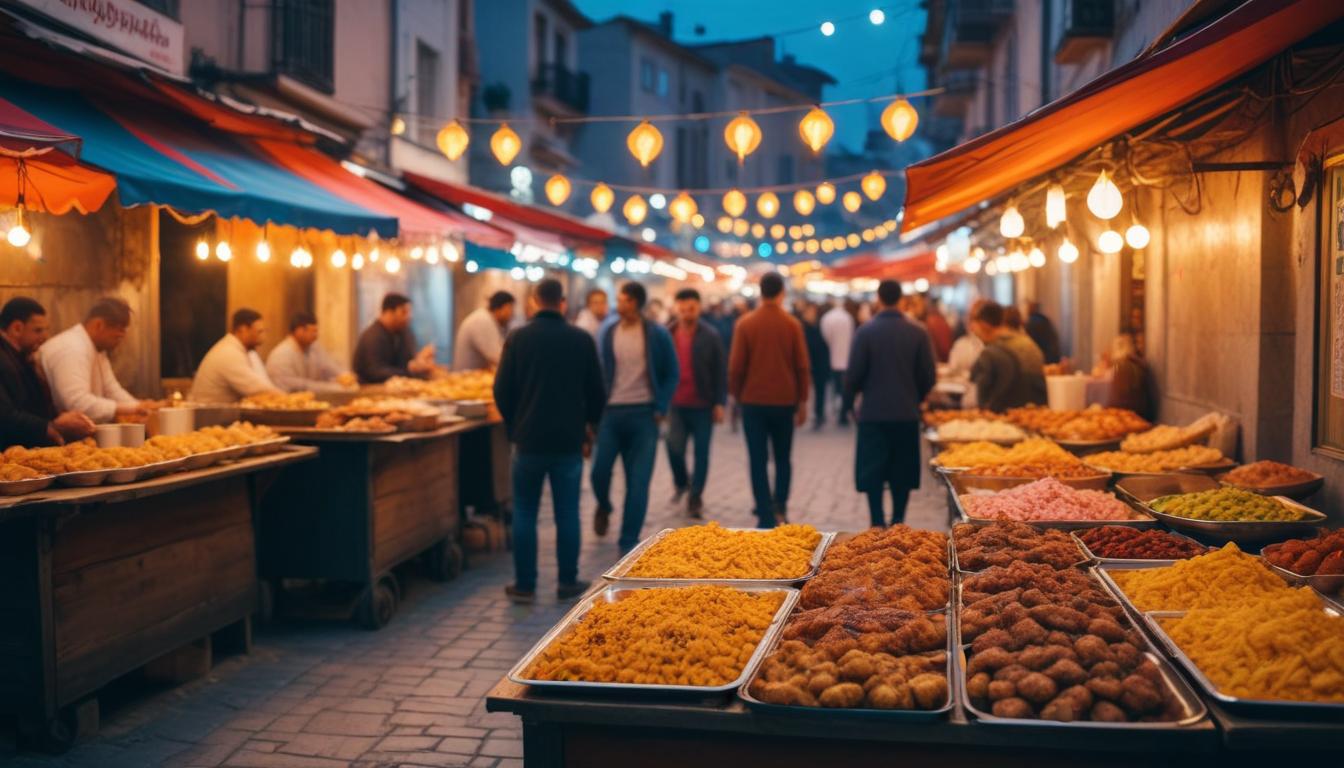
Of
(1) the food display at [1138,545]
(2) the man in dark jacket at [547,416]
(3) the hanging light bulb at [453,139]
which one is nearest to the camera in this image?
(1) the food display at [1138,545]

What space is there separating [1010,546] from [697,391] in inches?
249

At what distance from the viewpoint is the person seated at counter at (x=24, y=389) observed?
628cm

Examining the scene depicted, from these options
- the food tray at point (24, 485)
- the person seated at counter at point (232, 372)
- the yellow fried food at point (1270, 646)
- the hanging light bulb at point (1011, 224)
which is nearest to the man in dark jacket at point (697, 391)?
the hanging light bulb at point (1011, 224)

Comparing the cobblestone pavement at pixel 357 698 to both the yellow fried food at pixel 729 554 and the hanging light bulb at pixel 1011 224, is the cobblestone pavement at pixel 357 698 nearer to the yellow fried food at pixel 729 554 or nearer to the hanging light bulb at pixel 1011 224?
the yellow fried food at pixel 729 554

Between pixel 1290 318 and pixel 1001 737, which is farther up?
pixel 1290 318

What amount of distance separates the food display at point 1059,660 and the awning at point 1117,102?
96.3 inches

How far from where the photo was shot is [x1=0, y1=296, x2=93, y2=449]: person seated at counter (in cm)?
628

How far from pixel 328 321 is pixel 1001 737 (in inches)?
577

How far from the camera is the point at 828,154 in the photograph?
2884 inches

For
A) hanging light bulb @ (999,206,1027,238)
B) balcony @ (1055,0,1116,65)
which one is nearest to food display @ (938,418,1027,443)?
hanging light bulb @ (999,206,1027,238)

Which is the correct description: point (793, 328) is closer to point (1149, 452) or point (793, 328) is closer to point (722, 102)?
point (1149, 452)

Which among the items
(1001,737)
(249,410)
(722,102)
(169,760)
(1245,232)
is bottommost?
(169,760)

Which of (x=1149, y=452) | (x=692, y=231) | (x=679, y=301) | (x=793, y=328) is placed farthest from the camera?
(x=692, y=231)

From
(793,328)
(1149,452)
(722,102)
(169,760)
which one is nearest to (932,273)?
(793,328)
